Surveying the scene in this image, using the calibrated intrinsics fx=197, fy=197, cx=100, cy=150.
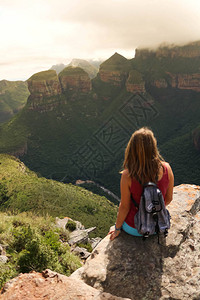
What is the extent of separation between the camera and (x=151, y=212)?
3.70 m

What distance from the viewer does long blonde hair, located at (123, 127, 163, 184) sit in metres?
3.67

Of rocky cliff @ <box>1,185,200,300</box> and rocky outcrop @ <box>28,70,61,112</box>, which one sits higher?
rocky outcrop @ <box>28,70,61,112</box>

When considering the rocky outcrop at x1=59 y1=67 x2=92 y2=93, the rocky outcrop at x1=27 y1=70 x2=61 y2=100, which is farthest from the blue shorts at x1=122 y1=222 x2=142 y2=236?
the rocky outcrop at x1=59 y1=67 x2=92 y2=93

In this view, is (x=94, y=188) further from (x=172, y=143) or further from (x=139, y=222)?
(x=139, y=222)

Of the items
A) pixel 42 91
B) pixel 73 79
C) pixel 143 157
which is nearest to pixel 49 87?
pixel 42 91

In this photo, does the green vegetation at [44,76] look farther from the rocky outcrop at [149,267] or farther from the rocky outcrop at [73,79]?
the rocky outcrop at [149,267]

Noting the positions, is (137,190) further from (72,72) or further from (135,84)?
(72,72)

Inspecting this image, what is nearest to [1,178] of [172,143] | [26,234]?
[26,234]

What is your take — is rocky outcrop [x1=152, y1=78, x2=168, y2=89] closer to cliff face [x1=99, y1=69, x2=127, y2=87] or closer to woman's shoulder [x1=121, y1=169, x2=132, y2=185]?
cliff face [x1=99, y1=69, x2=127, y2=87]

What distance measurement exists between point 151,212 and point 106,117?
3746 inches

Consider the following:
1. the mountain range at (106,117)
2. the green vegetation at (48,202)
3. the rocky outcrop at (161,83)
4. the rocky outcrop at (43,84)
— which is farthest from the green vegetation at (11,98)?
the green vegetation at (48,202)

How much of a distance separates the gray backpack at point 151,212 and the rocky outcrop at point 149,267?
0.54 metres

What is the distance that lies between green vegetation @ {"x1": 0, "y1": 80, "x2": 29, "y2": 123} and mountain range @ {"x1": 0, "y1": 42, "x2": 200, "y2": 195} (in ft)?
213

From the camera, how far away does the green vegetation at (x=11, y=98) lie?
5738 inches
